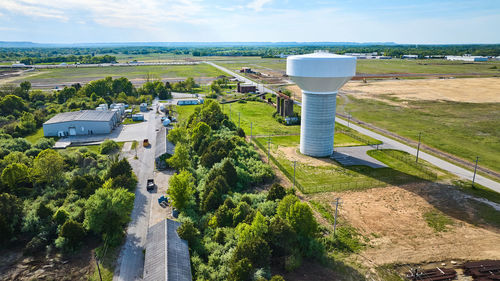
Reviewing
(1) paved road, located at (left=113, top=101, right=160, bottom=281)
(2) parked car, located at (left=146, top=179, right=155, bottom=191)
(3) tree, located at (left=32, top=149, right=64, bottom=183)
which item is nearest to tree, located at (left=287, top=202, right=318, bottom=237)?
(1) paved road, located at (left=113, top=101, right=160, bottom=281)

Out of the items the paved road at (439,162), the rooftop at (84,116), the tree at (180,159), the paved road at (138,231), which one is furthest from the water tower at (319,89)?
the rooftop at (84,116)

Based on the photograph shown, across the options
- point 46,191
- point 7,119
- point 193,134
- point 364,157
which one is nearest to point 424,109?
point 364,157

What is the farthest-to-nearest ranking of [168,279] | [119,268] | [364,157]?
[364,157], [119,268], [168,279]

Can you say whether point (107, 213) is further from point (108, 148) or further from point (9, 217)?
point (108, 148)

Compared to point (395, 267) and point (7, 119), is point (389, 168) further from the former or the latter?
point (7, 119)

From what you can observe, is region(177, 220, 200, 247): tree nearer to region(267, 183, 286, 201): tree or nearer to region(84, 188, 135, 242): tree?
region(84, 188, 135, 242): tree

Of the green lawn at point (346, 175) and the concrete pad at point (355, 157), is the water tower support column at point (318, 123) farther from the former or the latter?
the green lawn at point (346, 175)

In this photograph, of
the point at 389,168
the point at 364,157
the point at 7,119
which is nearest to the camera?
the point at 389,168
